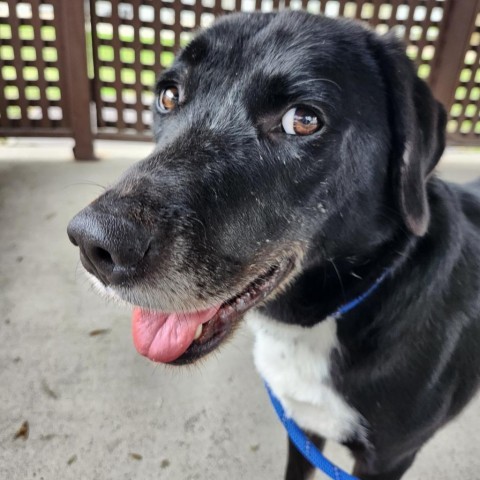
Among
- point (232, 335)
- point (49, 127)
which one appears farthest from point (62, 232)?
point (232, 335)

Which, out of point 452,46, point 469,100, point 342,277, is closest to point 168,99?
point 342,277

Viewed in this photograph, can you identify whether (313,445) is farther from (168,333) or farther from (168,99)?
(168,99)

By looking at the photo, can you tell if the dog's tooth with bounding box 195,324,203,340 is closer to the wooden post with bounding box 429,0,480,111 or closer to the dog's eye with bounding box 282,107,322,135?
the dog's eye with bounding box 282,107,322,135

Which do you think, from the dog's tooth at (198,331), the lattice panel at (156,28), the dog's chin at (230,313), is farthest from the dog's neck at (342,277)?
the lattice panel at (156,28)

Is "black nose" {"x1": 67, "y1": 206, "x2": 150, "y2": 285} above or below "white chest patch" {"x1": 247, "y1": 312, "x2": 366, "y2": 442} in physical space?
above

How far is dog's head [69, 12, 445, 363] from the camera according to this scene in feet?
3.35

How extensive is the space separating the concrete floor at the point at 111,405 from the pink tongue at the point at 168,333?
31cm

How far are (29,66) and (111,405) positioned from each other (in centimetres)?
243

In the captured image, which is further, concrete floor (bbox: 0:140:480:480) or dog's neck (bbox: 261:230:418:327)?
concrete floor (bbox: 0:140:480:480)

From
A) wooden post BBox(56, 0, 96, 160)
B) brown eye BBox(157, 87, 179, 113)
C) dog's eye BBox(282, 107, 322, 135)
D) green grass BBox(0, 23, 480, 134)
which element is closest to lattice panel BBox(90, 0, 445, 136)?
green grass BBox(0, 23, 480, 134)

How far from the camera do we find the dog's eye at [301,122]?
3.60ft

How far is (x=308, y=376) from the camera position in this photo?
1.32m

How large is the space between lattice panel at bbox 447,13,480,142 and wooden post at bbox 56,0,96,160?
2490 mm

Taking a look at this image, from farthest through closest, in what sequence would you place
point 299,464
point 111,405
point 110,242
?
1. point 111,405
2. point 299,464
3. point 110,242
